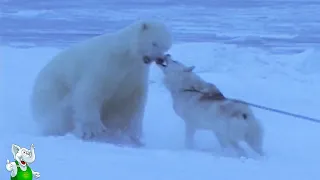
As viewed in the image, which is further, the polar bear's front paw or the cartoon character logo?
the polar bear's front paw

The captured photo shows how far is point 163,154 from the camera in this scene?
379cm

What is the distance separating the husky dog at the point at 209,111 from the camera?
14.6 ft

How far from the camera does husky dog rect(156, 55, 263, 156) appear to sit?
4.45m

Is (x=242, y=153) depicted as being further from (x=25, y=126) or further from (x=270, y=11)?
(x=270, y=11)

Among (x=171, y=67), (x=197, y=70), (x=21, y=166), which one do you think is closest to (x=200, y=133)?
(x=171, y=67)

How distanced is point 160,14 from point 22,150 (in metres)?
9.14

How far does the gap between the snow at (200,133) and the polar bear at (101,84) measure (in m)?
0.22

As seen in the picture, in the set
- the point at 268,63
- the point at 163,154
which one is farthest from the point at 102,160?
the point at 268,63

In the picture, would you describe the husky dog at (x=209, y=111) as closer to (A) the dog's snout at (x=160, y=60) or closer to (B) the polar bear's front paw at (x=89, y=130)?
(A) the dog's snout at (x=160, y=60)

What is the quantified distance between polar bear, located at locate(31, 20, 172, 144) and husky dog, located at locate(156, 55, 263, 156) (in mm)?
194

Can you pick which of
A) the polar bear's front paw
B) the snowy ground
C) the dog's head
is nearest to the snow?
the snowy ground

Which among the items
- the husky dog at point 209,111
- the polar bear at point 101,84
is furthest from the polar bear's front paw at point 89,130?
the husky dog at point 209,111

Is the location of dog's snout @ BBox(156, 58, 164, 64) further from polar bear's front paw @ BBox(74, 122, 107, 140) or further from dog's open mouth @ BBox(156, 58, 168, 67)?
polar bear's front paw @ BBox(74, 122, 107, 140)

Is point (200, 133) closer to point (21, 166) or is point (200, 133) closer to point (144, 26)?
point (144, 26)
